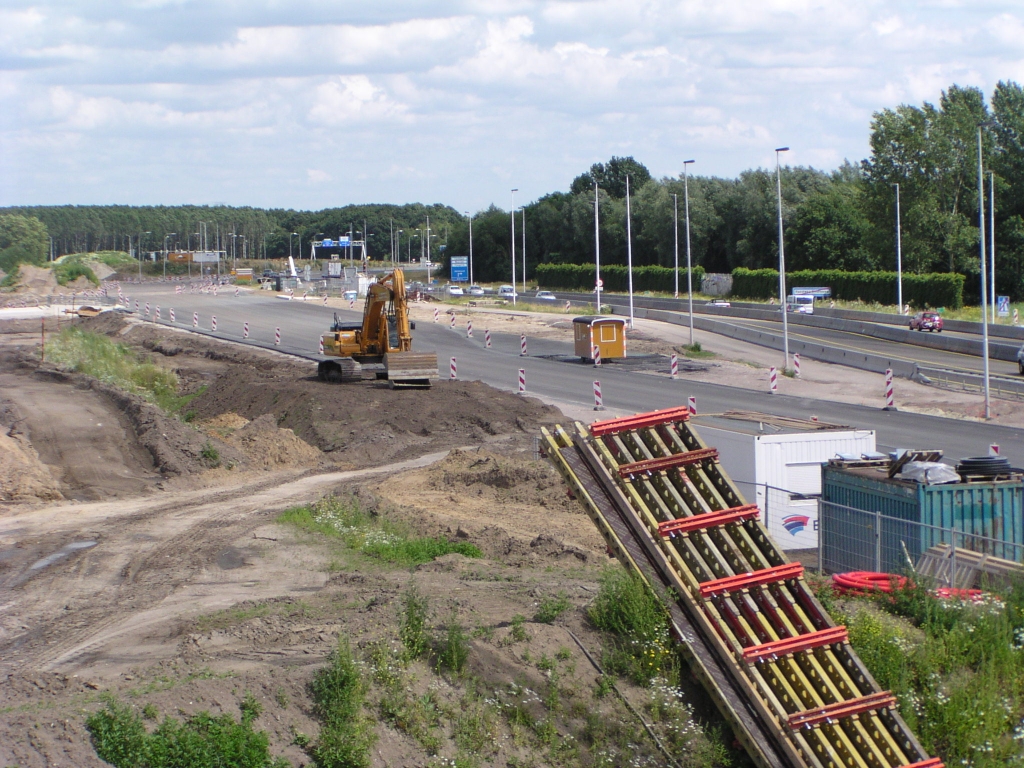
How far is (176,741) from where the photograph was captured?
779 centimetres

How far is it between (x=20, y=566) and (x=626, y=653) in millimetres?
9859

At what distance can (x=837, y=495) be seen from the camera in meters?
14.2

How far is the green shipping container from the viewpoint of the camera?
40.8ft

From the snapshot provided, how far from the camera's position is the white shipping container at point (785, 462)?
15.9m

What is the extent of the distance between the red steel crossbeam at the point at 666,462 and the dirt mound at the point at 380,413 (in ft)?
47.1

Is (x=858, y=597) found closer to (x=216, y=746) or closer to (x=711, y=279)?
(x=216, y=746)

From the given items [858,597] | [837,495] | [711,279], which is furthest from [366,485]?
[711,279]

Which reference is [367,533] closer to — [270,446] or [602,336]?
[270,446]

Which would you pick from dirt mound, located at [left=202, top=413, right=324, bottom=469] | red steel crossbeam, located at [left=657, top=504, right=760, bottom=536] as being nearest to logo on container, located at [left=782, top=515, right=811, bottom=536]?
red steel crossbeam, located at [left=657, top=504, right=760, bottom=536]

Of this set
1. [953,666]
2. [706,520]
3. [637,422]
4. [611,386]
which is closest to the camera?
[953,666]

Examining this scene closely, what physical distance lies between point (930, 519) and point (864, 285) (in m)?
73.6

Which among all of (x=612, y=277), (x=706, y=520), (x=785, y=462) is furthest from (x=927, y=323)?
(x=612, y=277)

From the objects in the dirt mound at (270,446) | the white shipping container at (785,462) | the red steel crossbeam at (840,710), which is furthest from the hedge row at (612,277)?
the red steel crossbeam at (840,710)

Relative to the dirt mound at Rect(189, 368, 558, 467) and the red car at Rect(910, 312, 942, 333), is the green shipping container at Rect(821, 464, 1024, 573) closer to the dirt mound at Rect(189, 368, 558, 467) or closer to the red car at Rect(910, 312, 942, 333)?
the dirt mound at Rect(189, 368, 558, 467)
